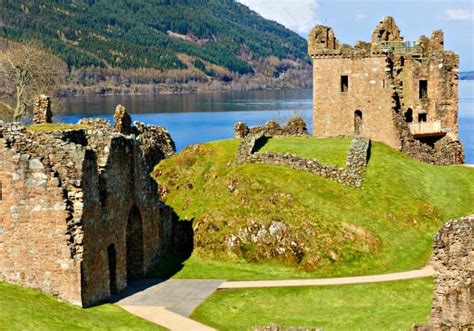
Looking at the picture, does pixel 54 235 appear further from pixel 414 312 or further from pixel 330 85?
pixel 330 85

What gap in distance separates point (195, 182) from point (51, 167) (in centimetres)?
1746

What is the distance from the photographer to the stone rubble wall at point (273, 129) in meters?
52.9

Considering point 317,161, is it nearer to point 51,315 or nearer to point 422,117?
point 422,117

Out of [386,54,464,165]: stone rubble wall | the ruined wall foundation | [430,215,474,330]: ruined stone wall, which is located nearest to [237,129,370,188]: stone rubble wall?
the ruined wall foundation

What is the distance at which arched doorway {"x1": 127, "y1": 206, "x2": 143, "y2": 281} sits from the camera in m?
34.9

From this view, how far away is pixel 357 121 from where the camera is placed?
56031 millimetres

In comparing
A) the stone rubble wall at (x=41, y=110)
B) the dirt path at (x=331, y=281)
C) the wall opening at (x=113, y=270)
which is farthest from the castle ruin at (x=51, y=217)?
the stone rubble wall at (x=41, y=110)

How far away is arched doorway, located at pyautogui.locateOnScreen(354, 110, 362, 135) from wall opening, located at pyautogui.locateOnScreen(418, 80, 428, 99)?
5.98 meters

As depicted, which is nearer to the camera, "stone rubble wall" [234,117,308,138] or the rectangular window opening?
"stone rubble wall" [234,117,308,138]

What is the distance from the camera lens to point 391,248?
37.0 m

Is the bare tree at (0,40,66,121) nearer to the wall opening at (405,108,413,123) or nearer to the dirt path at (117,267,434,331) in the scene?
the wall opening at (405,108,413,123)

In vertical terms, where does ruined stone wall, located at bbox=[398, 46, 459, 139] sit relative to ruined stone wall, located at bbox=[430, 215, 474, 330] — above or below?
above

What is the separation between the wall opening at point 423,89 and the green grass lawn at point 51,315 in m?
36.3

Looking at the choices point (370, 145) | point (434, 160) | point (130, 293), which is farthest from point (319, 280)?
point (434, 160)
